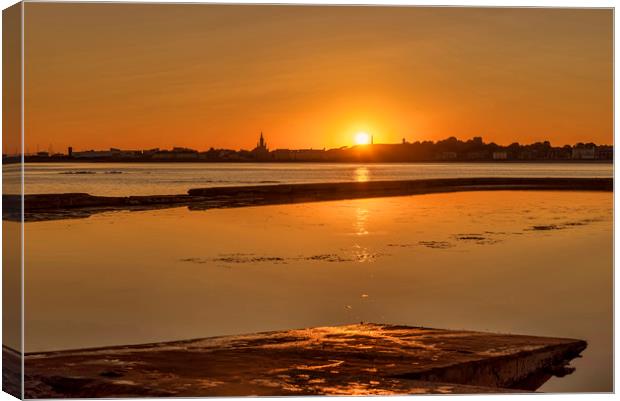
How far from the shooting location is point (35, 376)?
295 inches

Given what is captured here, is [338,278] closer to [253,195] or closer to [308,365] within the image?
[308,365]

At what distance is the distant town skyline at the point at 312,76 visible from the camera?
8.70 meters

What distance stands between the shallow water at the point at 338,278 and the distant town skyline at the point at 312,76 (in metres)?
1.30

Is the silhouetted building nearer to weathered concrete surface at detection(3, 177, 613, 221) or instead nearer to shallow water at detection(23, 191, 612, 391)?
shallow water at detection(23, 191, 612, 391)

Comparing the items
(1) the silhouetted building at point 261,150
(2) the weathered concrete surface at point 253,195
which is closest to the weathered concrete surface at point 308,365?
(1) the silhouetted building at point 261,150

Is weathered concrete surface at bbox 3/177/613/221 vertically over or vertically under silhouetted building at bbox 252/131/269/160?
→ under

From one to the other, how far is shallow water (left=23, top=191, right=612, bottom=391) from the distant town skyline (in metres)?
1.30

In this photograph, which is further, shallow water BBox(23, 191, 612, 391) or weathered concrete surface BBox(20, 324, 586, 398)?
shallow water BBox(23, 191, 612, 391)

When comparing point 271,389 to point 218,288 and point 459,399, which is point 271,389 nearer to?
point 459,399

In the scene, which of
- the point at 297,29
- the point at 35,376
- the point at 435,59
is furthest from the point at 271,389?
the point at 435,59

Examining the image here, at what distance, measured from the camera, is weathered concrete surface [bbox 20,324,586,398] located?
7367 mm

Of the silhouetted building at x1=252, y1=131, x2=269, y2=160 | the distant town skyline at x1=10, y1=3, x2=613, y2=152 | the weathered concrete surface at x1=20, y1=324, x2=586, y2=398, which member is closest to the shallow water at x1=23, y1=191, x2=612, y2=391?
the weathered concrete surface at x1=20, y1=324, x2=586, y2=398

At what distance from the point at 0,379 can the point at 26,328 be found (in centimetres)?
243

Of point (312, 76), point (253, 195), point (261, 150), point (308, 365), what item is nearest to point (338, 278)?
point (261, 150)
